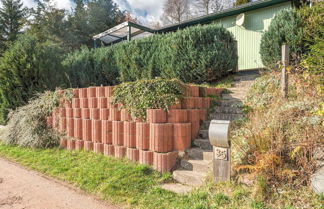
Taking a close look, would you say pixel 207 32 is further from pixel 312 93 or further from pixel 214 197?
pixel 214 197

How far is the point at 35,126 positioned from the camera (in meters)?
5.69

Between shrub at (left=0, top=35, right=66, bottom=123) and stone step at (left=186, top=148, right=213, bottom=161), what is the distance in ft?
19.4

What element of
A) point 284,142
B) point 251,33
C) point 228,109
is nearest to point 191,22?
point 251,33

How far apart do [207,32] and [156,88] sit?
3740mm

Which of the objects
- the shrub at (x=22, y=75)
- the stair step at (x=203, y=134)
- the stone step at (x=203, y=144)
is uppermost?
the shrub at (x=22, y=75)

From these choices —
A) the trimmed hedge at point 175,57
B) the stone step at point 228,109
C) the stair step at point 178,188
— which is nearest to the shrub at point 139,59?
the trimmed hedge at point 175,57

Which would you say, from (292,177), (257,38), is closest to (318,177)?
(292,177)

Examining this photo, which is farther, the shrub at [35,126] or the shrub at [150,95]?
the shrub at [35,126]

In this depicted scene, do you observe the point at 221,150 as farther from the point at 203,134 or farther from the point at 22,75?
the point at 22,75

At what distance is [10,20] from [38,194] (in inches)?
785

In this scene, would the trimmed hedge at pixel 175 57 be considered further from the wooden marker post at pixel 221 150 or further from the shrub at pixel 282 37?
the wooden marker post at pixel 221 150

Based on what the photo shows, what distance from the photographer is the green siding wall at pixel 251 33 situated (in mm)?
9008

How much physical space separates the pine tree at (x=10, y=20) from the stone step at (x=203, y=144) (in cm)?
1898

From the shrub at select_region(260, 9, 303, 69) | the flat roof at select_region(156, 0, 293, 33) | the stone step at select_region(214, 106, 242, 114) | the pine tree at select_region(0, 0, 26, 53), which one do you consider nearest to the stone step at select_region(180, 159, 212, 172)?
the stone step at select_region(214, 106, 242, 114)
